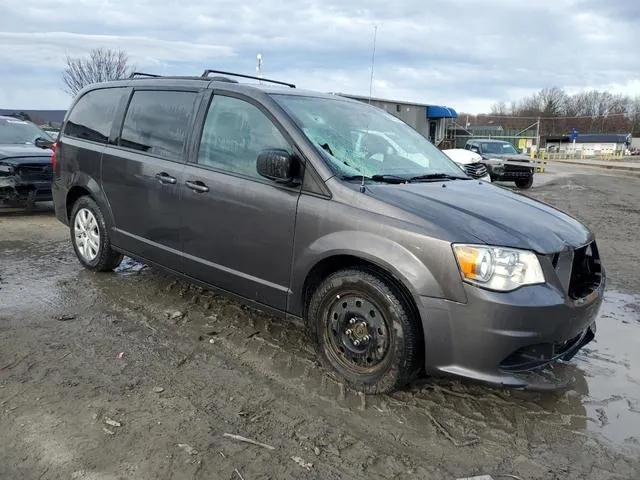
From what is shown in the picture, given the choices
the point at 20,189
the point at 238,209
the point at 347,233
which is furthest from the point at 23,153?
the point at 347,233

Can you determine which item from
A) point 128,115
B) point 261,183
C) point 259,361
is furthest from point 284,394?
point 128,115

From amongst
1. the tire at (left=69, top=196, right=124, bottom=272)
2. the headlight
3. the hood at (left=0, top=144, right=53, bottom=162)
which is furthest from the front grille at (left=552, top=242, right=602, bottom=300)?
the hood at (left=0, top=144, right=53, bottom=162)

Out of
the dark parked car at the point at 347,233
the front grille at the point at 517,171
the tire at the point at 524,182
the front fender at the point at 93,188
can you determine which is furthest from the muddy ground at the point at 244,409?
the tire at the point at 524,182

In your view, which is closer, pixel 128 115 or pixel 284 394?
pixel 284 394

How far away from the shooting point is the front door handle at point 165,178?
166 inches

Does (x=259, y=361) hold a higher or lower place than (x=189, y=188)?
lower

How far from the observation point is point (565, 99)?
106m

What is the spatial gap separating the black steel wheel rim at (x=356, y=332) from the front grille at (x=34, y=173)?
6.80 metres

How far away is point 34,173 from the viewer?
8375 millimetres

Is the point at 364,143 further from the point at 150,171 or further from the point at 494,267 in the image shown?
the point at 150,171

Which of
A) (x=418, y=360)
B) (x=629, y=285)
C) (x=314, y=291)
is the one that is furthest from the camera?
(x=629, y=285)

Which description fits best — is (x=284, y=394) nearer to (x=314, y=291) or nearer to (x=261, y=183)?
(x=314, y=291)

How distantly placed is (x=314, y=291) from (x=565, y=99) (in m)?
116

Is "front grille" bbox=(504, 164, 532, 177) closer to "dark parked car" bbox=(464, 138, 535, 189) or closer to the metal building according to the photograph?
"dark parked car" bbox=(464, 138, 535, 189)
